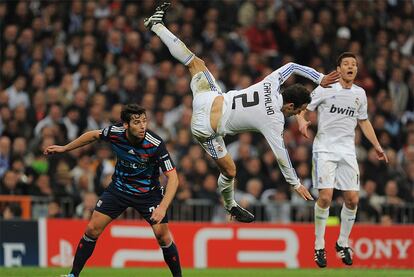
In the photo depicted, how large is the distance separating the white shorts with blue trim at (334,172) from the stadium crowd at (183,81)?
175 inches

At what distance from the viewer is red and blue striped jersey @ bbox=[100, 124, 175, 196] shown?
13.8 metres

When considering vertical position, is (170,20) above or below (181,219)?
above

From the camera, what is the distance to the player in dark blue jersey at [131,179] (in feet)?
45.4

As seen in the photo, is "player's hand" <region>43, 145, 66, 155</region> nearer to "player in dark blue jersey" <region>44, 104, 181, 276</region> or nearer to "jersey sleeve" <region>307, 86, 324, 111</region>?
"player in dark blue jersey" <region>44, 104, 181, 276</region>

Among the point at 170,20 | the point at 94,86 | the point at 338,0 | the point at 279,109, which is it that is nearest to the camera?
the point at 279,109

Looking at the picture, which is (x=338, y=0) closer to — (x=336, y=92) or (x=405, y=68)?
(x=405, y=68)

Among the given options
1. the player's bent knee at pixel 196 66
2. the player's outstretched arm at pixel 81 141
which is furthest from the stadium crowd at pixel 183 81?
the player's outstretched arm at pixel 81 141

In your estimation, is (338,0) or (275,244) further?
(338,0)

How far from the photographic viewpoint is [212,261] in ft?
67.5

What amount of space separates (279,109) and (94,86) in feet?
27.7

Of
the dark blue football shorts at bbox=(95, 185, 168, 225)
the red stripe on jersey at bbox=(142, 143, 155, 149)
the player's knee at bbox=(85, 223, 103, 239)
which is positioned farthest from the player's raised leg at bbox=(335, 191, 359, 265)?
the player's knee at bbox=(85, 223, 103, 239)

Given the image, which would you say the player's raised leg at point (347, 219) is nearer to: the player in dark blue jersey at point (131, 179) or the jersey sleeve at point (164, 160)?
the player in dark blue jersey at point (131, 179)

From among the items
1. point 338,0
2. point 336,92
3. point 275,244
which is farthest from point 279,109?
point 338,0

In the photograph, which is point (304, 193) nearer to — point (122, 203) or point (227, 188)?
point (227, 188)
